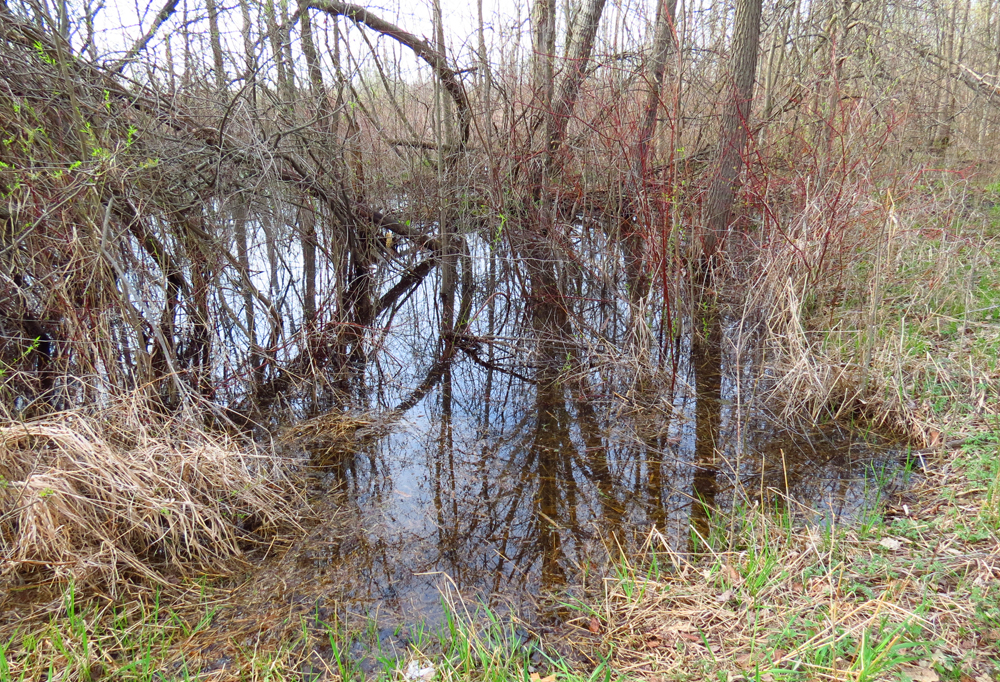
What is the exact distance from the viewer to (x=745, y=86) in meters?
6.42

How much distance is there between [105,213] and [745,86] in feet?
19.3

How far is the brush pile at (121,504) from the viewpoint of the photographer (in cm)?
290

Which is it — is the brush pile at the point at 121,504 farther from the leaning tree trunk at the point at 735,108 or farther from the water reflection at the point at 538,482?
the leaning tree trunk at the point at 735,108

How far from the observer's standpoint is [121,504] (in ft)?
10.1

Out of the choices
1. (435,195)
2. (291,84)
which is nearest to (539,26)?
(435,195)

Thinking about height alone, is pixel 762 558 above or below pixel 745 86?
below

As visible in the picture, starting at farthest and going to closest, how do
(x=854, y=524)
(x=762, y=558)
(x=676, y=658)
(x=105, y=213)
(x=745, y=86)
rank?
1. (x=745, y=86)
2. (x=105, y=213)
3. (x=854, y=524)
4. (x=762, y=558)
5. (x=676, y=658)

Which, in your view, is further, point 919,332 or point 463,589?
point 919,332

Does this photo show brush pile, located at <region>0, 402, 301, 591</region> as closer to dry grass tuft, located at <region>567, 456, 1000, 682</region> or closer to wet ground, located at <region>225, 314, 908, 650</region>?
wet ground, located at <region>225, 314, 908, 650</region>

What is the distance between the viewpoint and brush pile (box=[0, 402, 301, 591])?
2904mm

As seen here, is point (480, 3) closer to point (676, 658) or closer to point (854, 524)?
point (854, 524)

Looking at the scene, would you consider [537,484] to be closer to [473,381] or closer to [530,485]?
[530,485]

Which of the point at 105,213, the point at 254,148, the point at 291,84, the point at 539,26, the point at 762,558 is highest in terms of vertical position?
the point at 539,26

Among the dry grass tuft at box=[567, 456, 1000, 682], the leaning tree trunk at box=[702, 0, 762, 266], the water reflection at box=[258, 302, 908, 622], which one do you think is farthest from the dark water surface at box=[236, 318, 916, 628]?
the leaning tree trunk at box=[702, 0, 762, 266]
